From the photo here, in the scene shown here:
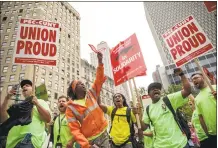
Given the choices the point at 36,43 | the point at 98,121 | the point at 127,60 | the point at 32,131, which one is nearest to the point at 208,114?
the point at 98,121

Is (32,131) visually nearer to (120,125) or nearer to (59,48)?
(120,125)

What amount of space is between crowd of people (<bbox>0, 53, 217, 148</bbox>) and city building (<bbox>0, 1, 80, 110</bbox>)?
108 ft

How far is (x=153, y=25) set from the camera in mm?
109812

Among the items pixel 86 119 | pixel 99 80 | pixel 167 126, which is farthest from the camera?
pixel 99 80

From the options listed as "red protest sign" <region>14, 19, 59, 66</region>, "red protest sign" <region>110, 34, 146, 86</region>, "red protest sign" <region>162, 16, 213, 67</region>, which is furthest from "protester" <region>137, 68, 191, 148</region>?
"red protest sign" <region>14, 19, 59, 66</region>

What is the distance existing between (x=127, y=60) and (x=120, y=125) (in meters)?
2.24

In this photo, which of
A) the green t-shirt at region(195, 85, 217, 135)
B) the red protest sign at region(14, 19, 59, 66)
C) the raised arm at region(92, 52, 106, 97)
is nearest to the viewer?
the raised arm at region(92, 52, 106, 97)

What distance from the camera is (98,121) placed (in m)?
3.09

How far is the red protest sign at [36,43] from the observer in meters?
4.46

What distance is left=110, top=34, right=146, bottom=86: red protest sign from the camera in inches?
222

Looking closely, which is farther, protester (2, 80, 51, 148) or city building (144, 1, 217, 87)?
city building (144, 1, 217, 87)

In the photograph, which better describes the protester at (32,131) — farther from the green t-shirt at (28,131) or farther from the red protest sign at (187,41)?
the red protest sign at (187,41)

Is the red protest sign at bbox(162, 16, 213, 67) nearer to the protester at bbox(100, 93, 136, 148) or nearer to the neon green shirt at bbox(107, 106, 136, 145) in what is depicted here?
the protester at bbox(100, 93, 136, 148)

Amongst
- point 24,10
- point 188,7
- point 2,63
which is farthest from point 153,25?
point 2,63
